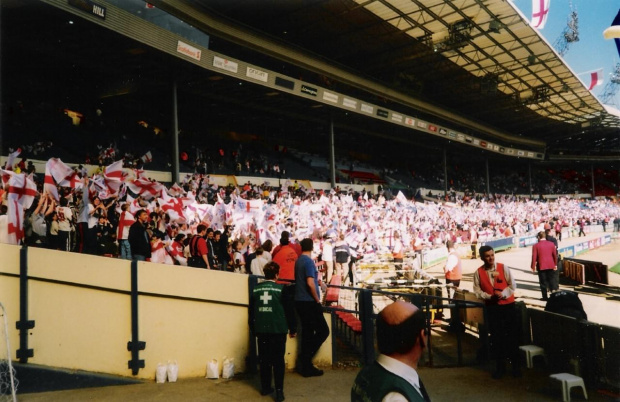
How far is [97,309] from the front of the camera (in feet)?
19.2

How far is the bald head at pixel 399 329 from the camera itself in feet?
6.70

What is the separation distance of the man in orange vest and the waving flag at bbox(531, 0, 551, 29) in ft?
86.2

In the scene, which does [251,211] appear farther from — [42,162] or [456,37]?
[456,37]

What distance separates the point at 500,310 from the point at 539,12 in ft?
88.3

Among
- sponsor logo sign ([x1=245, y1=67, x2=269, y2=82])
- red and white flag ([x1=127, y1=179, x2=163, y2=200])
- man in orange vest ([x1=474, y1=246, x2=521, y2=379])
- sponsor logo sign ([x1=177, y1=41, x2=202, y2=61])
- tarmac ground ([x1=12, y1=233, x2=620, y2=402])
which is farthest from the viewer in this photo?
sponsor logo sign ([x1=245, y1=67, x2=269, y2=82])

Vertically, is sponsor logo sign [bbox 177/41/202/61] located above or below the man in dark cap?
above

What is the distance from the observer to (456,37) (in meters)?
27.2

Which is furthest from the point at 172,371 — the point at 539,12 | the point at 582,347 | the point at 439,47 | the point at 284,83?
the point at 539,12

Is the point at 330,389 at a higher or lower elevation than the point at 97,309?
lower

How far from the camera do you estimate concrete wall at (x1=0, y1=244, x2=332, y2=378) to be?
5.78m

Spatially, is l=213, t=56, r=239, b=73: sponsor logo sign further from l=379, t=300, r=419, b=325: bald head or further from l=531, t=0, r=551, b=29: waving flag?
l=379, t=300, r=419, b=325: bald head

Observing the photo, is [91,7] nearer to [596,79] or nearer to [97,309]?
[97,309]

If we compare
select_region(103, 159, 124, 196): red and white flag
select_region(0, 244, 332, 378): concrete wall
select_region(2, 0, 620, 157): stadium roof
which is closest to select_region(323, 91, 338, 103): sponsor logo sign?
select_region(2, 0, 620, 157): stadium roof

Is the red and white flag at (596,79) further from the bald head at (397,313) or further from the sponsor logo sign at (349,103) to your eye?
the bald head at (397,313)
